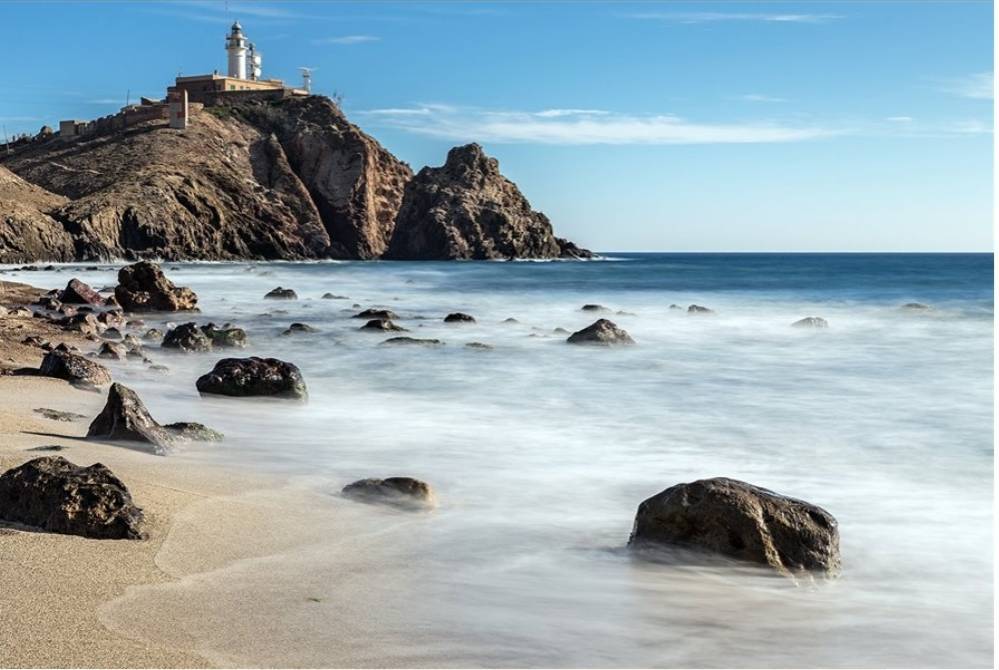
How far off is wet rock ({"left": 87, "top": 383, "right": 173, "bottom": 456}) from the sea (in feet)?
0.93

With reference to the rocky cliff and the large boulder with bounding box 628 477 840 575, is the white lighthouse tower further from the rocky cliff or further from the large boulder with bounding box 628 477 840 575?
the large boulder with bounding box 628 477 840 575

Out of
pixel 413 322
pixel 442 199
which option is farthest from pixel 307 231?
pixel 413 322

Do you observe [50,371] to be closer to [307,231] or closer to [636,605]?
[636,605]

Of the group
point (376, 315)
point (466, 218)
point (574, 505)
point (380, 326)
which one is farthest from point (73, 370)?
point (466, 218)

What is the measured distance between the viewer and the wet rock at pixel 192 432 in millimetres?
7836

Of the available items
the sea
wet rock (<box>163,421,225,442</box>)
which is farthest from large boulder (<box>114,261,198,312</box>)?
wet rock (<box>163,421,225,442</box>)

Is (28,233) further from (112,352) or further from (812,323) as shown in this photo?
(112,352)

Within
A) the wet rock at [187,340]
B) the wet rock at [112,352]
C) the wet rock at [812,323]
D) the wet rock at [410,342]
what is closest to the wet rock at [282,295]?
the wet rock at [410,342]

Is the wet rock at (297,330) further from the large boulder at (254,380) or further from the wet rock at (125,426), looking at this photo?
the wet rock at (125,426)

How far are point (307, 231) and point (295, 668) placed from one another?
101118 millimetres

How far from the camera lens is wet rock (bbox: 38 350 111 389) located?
1029 cm

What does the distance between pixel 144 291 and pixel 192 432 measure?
16.8m

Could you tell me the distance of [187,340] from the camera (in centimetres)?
1505

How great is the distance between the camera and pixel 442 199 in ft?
382
